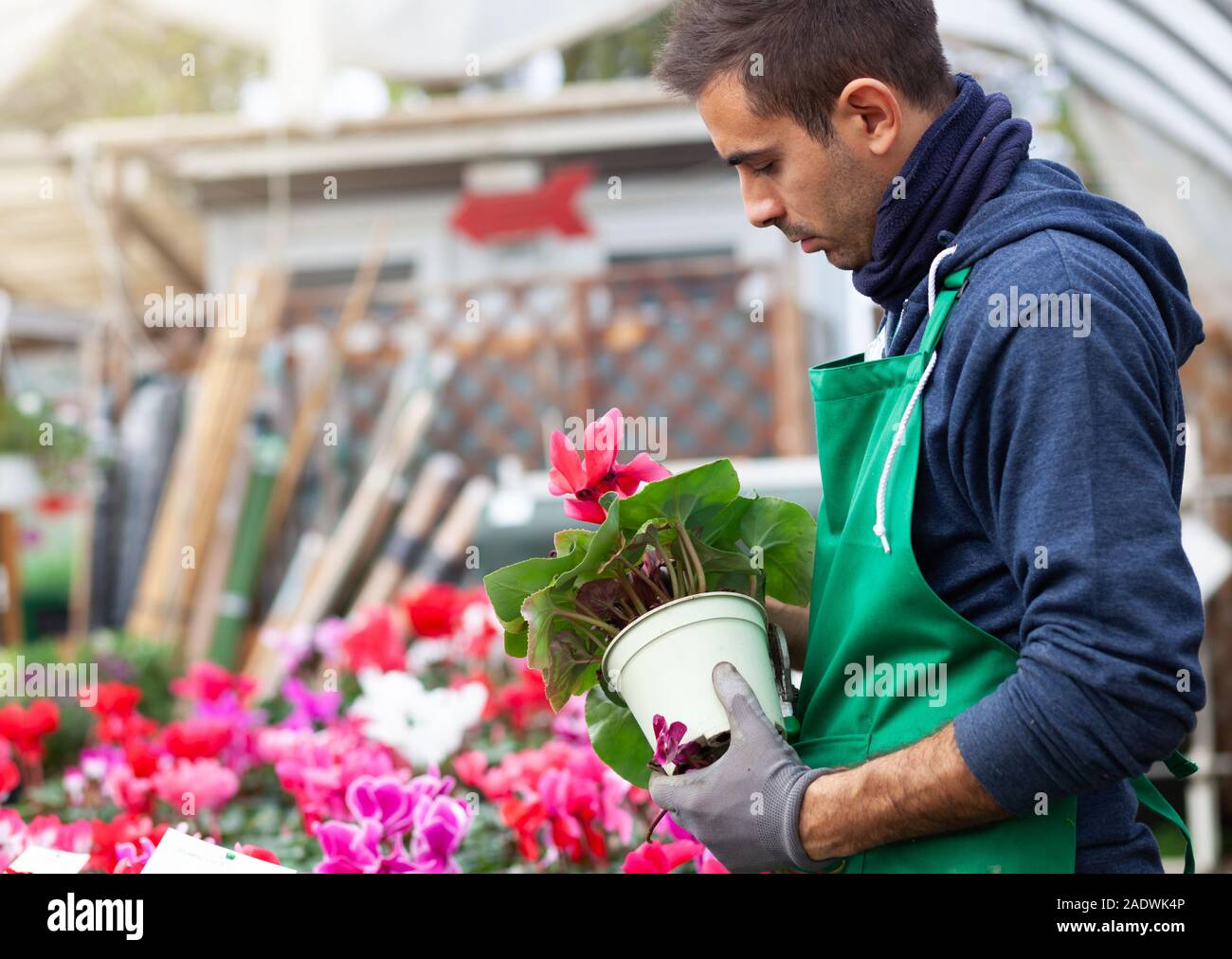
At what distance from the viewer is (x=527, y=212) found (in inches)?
320

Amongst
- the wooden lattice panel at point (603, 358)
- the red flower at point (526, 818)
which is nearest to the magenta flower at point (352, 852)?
the red flower at point (526, 818)

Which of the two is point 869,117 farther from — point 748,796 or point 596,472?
point 748,796

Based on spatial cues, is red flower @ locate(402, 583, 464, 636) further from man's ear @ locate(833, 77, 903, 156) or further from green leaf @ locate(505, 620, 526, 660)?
man's ear @ locate(833, 77, 903, 156)

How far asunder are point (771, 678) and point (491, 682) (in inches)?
87.2

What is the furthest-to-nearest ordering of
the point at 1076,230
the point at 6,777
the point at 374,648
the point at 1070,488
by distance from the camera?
the point at 374,648
the point at 6,777
the point at 1076,230
the point at 1070,488

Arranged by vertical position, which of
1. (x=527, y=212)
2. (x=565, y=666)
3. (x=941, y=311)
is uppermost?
(x=527, y=212)

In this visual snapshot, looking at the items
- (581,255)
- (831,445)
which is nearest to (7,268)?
(581,255)

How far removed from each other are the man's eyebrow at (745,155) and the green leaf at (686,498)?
316 mm

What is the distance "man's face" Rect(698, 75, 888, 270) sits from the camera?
1335 mm

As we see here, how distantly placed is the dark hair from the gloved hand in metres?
0.59

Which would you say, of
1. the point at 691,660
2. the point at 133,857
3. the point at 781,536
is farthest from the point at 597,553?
the point at 133,857

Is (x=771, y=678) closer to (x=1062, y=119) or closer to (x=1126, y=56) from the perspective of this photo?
(x=1126, y=56)

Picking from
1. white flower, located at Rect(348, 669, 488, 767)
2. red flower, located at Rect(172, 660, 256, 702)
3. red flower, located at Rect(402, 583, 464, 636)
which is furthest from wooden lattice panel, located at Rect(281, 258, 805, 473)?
white flower, located at Rect(348, 669, 488, 767)

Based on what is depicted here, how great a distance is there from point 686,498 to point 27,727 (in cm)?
216
